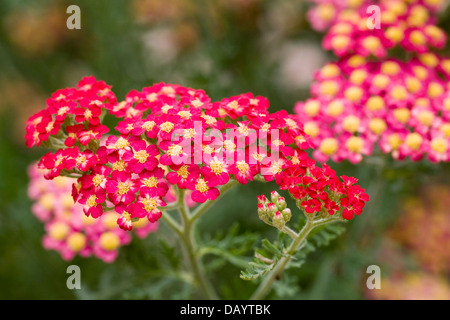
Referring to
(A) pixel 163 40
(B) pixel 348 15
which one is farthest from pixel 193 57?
(B) pixel 348 15

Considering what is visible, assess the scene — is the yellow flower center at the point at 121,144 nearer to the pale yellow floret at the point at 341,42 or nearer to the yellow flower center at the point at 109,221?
the yellow flower center at the point at 109,221

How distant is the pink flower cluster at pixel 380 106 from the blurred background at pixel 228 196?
15 centimetres

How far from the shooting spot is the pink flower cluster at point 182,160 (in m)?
0.80

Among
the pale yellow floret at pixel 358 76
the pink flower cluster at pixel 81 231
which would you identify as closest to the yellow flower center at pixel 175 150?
the pink flower cluster at pixel 81 231

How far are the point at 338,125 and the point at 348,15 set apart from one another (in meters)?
0.38

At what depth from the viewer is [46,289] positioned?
1567 millimetres

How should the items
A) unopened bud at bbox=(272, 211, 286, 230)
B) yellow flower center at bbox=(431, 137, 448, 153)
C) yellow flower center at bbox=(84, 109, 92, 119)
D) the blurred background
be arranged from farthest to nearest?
the blurred background
yellow flower center at bbox=(431, 137, 448, 153)
yellow flower center at bbox=(84, 109, 92, 119)
unopened bud at bbox=(272, 211, 286, 230)

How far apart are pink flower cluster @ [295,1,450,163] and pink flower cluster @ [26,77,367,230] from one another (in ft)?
0.72

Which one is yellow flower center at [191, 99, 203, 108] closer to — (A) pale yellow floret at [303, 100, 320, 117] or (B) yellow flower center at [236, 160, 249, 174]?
(B) yellow flower center at [236, 160, 249, 174]

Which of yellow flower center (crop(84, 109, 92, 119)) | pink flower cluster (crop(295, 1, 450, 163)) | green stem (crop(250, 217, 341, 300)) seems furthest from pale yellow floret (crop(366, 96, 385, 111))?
yellow flower center (crop(84, 109, 92, 119))

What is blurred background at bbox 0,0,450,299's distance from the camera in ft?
4.56

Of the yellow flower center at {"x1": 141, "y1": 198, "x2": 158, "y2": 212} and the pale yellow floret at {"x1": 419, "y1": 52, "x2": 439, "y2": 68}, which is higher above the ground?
the pale yellow floret at {"x1": 419, "y1": 52, "x2": 439, "y2": 68}

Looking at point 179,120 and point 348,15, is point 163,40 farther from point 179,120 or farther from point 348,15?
point 179,120

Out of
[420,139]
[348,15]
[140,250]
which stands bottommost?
[140,250]
